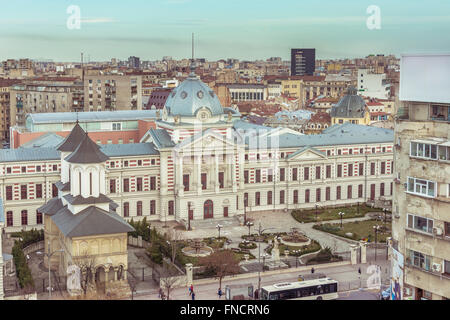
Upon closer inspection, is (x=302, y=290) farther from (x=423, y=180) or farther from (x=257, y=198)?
(x=257, y=198)

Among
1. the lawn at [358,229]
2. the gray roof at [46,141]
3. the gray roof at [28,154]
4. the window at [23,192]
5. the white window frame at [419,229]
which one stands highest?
the gray roof at [46,141]

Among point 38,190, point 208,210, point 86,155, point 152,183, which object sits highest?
point 86,155

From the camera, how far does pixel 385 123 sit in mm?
99062

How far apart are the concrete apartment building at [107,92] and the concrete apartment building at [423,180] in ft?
275

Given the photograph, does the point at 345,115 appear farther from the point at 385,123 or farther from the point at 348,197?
the point at 348,197

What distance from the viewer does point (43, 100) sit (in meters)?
113

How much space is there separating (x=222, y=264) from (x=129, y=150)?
21681mm

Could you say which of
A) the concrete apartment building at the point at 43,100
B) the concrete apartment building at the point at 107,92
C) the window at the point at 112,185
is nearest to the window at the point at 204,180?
the window at the point at 112,185

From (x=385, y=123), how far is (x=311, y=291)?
65732mm

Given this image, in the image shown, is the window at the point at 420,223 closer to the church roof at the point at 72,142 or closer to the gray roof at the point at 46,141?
the church roof at the point at 72,142

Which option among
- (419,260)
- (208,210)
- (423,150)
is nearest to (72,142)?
(208,210)

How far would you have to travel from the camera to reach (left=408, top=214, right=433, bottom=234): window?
30.4 m

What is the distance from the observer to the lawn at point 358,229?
55.3 meters
